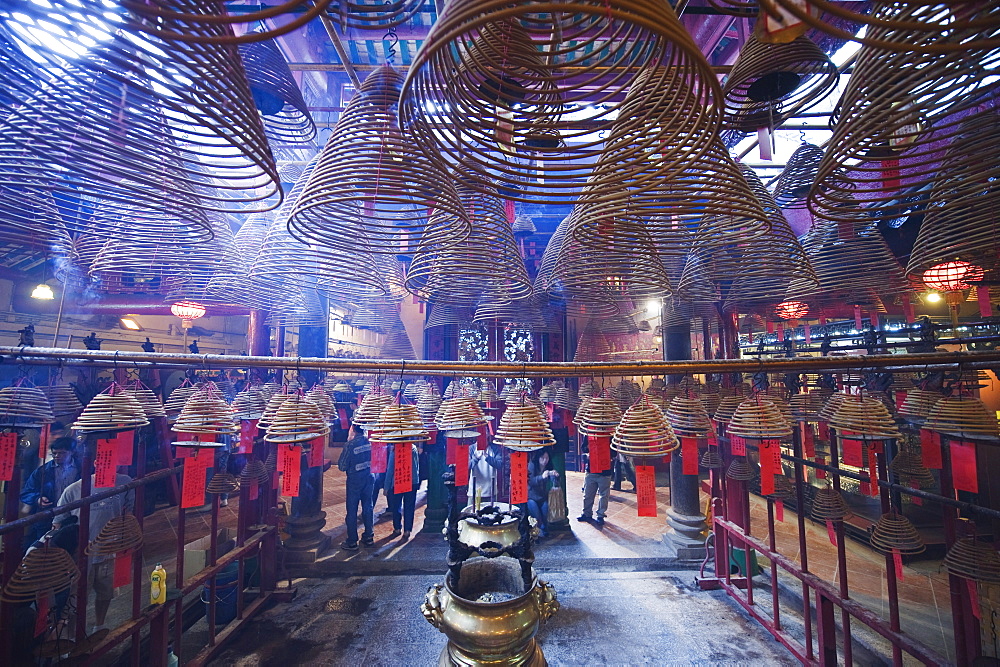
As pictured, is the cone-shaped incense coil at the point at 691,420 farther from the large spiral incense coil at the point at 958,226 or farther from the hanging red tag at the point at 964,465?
the large spiral incense coil at the point at 958,226

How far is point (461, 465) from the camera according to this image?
111 inches

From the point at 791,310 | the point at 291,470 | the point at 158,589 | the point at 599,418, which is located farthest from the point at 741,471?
the point at 158,589

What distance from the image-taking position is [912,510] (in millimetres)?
6113

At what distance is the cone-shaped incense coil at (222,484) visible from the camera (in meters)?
3.49

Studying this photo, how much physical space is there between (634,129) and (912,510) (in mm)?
7795

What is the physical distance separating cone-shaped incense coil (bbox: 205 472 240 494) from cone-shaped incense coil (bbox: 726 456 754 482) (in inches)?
182

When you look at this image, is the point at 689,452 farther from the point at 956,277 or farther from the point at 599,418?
the point at 956,277

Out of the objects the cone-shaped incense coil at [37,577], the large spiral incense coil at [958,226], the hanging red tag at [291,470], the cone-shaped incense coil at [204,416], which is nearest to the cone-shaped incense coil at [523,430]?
the hanging red tag at [291,470]

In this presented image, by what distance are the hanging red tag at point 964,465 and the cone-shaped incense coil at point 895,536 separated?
2.51 ft

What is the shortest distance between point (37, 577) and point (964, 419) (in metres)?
5.56

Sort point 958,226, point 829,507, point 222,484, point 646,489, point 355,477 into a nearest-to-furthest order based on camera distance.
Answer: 1. point 958,226
2. point 646,489
3. point 829,507
4. point 222,484
5. point 355,477

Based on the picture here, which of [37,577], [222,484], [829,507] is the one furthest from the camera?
[222,484]

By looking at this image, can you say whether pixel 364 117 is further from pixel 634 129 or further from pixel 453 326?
pixel 453 326

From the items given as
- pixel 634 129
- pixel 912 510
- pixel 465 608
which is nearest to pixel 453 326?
pixel 465 608
